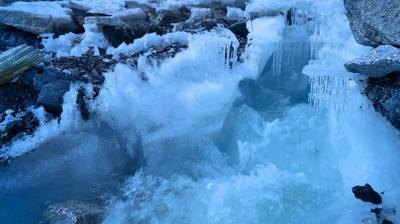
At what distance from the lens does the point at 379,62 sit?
3.66 m

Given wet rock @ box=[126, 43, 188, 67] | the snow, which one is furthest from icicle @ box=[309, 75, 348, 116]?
the snow

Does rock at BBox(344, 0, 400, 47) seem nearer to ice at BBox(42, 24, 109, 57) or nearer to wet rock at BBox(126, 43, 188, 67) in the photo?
wet rock at BBox(126, 43, 188, 67)

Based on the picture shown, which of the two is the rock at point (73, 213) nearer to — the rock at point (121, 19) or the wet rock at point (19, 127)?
the wet rock at point (19, 127)

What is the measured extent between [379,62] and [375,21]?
56 centimetres

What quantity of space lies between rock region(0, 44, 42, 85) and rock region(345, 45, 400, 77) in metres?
3.83

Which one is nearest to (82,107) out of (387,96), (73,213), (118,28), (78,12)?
(73,213)

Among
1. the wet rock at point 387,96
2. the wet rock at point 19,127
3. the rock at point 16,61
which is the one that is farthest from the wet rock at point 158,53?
the wet rock at point 387,96

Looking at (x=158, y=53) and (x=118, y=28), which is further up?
(x=118, y=28)

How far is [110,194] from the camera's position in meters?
4.21

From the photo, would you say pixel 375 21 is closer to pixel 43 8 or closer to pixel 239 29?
pixel 239 29

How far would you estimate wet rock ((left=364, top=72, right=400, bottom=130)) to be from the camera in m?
3.79

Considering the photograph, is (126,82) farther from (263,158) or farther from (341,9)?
(341,9)

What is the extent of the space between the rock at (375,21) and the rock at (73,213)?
3296mm

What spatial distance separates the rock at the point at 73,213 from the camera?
364 cm
